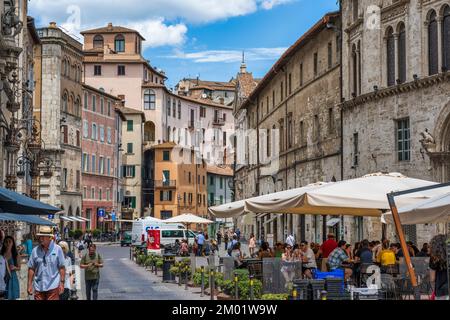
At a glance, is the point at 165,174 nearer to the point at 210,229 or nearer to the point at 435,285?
the point at 210,229

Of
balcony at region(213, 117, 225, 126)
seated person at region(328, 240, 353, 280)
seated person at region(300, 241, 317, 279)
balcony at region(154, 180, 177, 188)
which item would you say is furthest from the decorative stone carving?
balcony at region(213, 117, 225, 126)

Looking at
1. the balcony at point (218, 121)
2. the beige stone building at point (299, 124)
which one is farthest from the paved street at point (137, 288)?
the balcony at point (218, 121)

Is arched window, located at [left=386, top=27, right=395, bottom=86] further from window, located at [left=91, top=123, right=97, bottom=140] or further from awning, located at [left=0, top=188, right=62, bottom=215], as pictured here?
window, located at [left=91, top=123, right=97, bottom=140]

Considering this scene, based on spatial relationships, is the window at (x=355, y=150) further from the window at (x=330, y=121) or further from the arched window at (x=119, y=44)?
the arched window at (x=119, y=44)

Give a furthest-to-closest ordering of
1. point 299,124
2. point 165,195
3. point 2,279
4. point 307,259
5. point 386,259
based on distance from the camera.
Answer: point 165,195 → point 299,124 → point 307,259 → point 386,259 → point 2,279

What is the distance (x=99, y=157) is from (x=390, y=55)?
57.2 metres

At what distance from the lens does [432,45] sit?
29672mm

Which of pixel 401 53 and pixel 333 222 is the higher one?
pixel 401 53

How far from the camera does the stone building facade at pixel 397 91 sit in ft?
94.9

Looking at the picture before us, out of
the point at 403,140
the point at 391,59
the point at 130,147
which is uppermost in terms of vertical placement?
the point at 130,147

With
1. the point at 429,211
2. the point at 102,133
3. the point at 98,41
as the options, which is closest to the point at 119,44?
the point at 98,41

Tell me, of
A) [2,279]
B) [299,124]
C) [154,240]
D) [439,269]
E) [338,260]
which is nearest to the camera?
[439,269]

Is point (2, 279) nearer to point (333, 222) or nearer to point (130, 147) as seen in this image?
point (333, 222)

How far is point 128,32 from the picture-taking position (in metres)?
108
